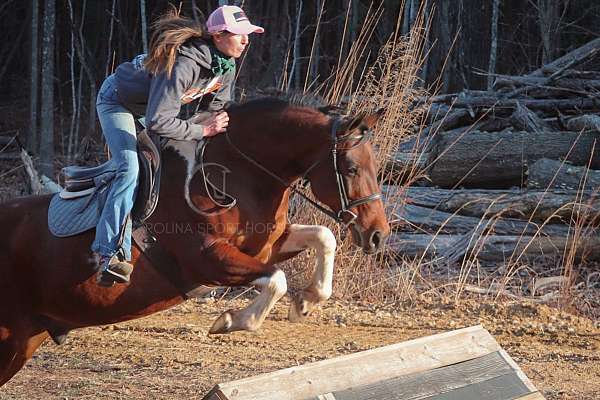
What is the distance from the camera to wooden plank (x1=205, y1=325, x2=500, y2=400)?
4.05 m

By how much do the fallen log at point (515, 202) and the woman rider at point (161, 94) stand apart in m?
4.81

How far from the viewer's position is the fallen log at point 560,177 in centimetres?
1012

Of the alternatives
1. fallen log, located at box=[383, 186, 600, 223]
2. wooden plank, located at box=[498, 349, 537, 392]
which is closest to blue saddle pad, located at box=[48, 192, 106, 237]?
wooden plank, located at box=[498, 349, 537, 392]

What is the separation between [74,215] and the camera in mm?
4875

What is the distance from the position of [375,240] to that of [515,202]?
5648mm

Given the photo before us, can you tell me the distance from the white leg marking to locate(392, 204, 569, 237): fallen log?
5346mm

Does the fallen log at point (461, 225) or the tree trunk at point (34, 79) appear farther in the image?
the tree trunk at point (34, 79)

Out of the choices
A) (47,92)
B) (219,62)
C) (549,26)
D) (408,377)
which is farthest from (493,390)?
(549,26)

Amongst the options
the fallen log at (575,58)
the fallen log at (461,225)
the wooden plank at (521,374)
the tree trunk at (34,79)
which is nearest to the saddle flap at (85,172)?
the wooden plank at (521,374)

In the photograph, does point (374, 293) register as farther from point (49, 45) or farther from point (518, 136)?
point (49, 45)

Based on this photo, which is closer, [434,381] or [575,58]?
[434,381]

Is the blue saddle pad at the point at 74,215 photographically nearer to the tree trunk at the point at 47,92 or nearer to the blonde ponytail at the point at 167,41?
the blonde ponytail at the point at 167,41

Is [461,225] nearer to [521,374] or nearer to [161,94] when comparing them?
[521,374]

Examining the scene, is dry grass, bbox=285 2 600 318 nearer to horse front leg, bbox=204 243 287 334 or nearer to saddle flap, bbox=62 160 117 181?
saddle flap, bbox=62 160 117 181
